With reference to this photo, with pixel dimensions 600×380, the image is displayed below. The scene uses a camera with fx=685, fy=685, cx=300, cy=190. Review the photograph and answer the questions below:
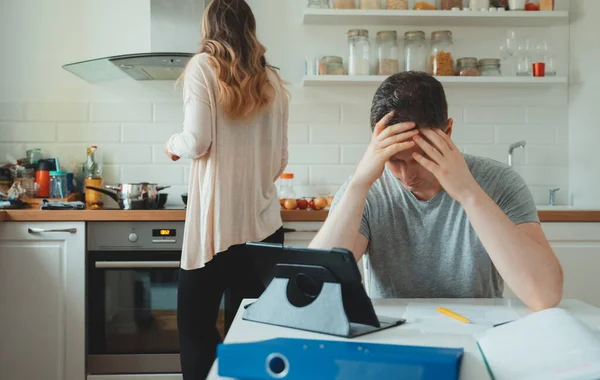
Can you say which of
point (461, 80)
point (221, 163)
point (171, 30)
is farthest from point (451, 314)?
point (171, 30)

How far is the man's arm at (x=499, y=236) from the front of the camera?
140 centimetres

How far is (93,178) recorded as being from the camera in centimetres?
333

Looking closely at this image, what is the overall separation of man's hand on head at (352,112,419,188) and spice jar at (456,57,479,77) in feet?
6.62

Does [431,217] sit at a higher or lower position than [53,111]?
lower

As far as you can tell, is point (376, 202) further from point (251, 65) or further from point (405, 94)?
point (251, 65)

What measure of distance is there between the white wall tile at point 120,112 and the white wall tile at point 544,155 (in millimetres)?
2003

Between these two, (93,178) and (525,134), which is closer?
(93,178)

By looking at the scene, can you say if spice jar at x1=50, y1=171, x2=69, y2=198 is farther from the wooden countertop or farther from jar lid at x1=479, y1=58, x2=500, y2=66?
jar lid at x1=479, y1=58, x2=500, y2=66

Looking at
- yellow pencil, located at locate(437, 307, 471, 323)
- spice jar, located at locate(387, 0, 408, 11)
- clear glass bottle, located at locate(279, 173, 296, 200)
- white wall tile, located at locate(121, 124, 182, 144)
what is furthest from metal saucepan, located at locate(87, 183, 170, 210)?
yellow pencil, located at locate(437, 307, 471, 323)

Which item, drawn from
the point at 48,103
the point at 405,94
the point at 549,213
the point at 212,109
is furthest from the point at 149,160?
the point at 405,94

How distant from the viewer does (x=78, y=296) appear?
2902 mm

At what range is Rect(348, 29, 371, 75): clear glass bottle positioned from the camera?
340 cm

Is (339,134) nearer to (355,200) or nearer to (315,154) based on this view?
(315,154)

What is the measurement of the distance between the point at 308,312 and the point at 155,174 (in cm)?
249
